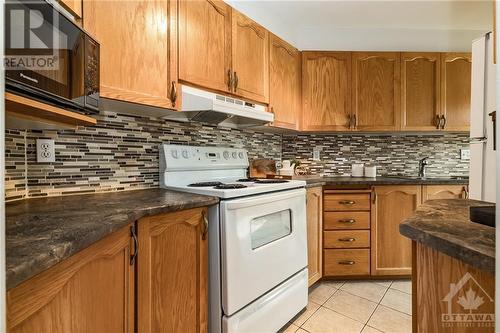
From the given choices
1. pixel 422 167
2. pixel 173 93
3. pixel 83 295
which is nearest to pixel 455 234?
pixel 83 295

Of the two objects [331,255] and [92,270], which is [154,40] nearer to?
[92,270]

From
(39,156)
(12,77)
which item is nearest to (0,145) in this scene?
(12,77)

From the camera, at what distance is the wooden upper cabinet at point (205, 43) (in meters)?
1.54

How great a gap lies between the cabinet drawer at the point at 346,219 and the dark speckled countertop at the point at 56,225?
133 cm

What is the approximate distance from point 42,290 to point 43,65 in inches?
26.0

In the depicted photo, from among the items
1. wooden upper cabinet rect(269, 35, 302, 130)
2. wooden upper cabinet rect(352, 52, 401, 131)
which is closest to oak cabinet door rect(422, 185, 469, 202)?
wooden upper cabinet rect(352, 52, 401, 131)

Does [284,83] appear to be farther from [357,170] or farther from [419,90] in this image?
[419,90]

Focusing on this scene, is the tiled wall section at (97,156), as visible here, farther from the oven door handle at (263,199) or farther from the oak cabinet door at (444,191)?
the oak cabinet door at (444,191)

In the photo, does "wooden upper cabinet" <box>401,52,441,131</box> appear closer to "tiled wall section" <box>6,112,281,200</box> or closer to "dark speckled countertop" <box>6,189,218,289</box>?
"tiled wall section" <box>6,112,281,200</box>

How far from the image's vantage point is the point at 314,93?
2.53 meters

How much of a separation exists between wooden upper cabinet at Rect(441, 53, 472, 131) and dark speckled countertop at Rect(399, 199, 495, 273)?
200 cm

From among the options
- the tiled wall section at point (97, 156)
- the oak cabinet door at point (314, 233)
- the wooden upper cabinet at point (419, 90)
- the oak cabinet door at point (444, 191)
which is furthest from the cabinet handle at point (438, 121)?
the tiled wall section at point (97, 156)

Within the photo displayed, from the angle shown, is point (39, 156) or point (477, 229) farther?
point (39, 156)

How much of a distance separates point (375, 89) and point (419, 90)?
41 centimetres
